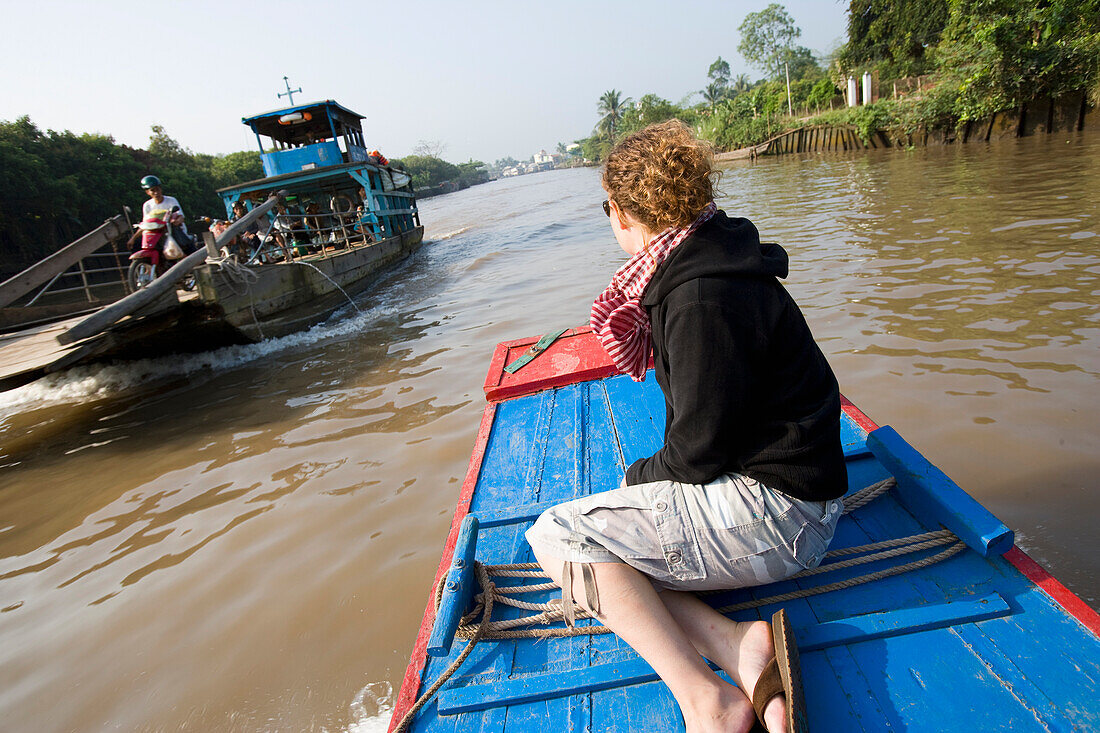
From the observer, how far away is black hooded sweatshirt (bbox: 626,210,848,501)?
51.8 inches

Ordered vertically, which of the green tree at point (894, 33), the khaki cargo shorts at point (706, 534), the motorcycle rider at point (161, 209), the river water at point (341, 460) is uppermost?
the green tree at point (894, 33)

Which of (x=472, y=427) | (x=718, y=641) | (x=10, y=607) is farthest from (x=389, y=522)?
(x=718, y=641)

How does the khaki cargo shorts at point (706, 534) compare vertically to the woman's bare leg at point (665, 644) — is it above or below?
above

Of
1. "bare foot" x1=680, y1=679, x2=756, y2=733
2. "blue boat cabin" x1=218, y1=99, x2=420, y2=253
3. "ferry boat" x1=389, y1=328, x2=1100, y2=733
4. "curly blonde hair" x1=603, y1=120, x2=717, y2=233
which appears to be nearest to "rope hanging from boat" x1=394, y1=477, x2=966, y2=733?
"ferry boat" x1=389, y1=328, x2=1100, y2=733

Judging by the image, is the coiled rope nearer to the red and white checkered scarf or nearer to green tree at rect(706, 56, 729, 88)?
the red and white checkered scarf

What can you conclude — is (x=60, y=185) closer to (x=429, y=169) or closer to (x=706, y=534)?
(x=706, y=534)

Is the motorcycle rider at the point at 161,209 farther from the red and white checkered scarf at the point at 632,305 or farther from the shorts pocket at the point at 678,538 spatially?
the shorts pocket at the point at 678,538

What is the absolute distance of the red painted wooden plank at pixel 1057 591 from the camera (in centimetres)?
128

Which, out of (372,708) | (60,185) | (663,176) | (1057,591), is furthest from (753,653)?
(60,185)

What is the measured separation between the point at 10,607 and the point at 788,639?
13.0 feet

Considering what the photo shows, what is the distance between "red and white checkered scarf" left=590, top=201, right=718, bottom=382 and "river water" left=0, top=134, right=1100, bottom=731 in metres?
1.63

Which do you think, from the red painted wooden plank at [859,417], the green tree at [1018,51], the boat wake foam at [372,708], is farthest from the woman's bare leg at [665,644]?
the green tree at [1018,51]

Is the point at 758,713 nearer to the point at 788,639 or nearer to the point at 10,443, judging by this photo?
the point at 788,639

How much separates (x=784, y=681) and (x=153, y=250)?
880 centimetres
